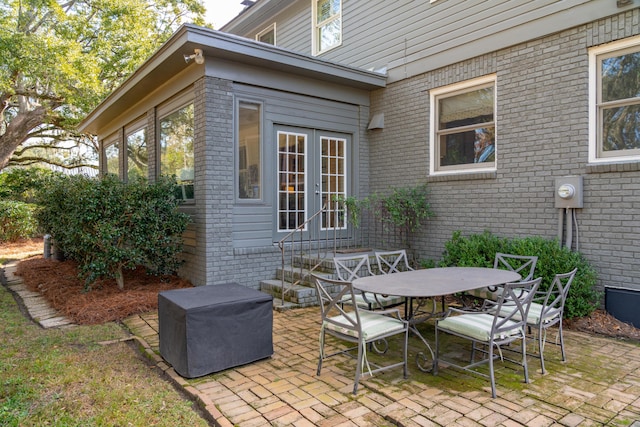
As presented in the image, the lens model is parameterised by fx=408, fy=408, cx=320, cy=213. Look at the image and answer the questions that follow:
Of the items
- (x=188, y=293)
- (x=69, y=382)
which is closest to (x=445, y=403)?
(x=188, y=293)

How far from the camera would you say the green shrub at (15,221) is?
1287cm

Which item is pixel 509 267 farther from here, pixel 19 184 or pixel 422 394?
pixel 19 184

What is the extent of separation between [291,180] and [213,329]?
3904mm

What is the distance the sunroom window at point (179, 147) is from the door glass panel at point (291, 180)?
146cm

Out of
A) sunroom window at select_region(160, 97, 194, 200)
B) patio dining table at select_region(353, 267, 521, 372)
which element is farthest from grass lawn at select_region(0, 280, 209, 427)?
sunroom window at select_region(160, 97, 194, 200)

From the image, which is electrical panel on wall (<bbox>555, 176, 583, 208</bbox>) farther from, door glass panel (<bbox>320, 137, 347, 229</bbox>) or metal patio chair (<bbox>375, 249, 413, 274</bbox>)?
door glass panel (<bbox>320, 137, 347, 229</bbox>)

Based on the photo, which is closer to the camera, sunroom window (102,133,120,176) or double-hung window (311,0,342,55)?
double-hung window (311,0,342,55)

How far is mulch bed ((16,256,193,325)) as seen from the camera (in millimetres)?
5293

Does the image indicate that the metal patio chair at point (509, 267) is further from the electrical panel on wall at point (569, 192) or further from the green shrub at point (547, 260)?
the electrical panel on wall at point (569, 192)

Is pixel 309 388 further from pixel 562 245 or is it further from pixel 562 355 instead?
pixel 562 245

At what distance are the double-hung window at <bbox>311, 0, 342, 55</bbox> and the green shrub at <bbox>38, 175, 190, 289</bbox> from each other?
486 cm

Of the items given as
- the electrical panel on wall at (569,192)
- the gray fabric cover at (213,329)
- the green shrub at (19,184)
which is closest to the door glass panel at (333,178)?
the electrical panel on wall at (569,192)

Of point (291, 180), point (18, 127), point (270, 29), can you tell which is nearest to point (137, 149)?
point (291, 180)

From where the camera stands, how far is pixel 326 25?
30.2ft
